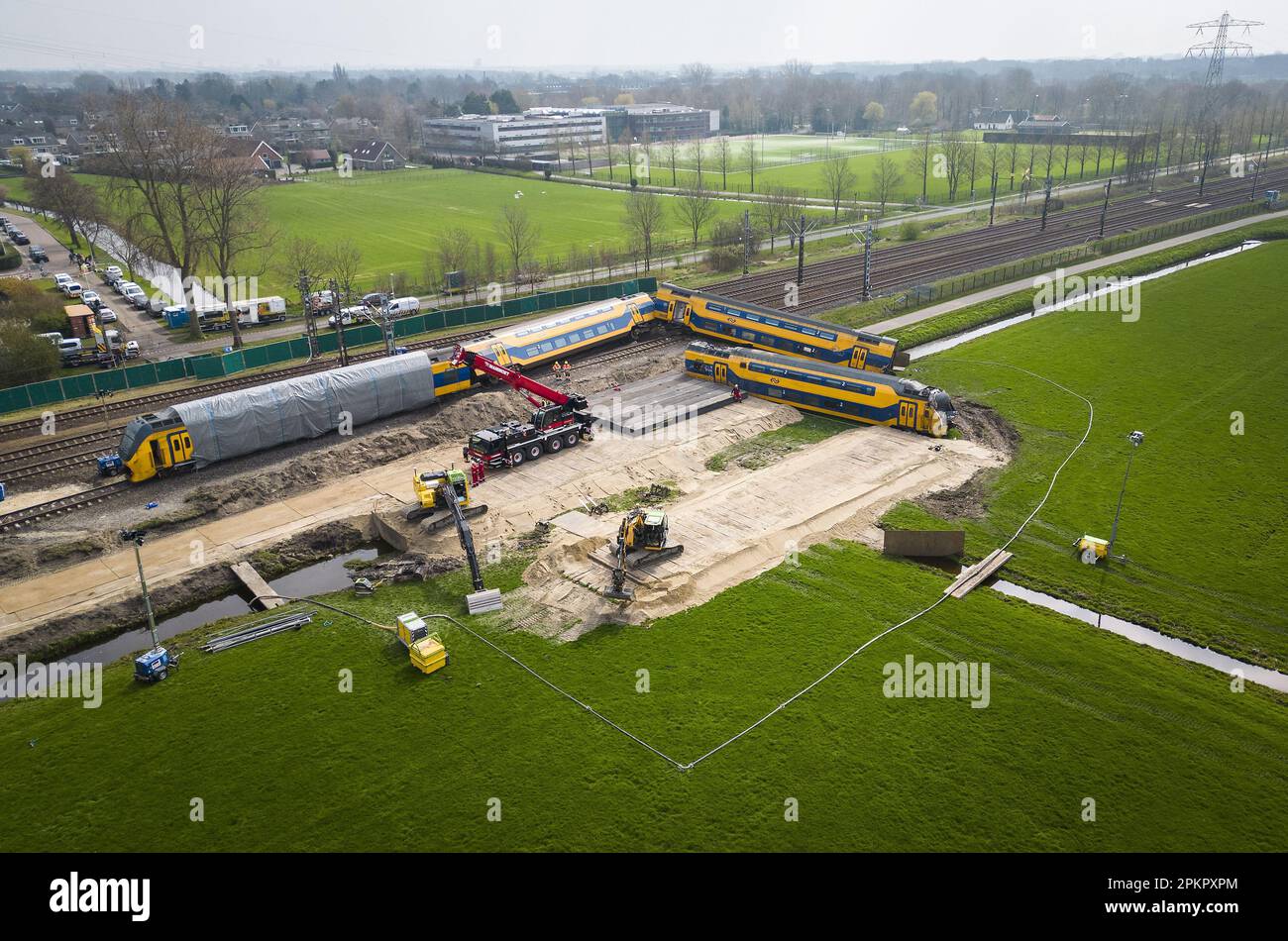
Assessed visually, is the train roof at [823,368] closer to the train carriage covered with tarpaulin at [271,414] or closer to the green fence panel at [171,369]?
the train carriage covered with tarpaulin at [271,414]

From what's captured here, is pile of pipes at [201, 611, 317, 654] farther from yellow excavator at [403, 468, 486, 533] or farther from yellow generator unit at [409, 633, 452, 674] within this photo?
yellow excavator at [403, 468, 486, 533]

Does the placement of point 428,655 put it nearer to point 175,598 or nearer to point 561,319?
point 175,598

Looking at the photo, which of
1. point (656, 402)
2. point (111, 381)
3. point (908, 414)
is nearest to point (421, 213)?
point (111, 381)

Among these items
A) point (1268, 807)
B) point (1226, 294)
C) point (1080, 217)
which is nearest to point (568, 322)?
point (1268, 807)

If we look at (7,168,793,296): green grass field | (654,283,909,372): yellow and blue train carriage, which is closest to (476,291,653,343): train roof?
(654,283,909,372): yellow and blue train carriage

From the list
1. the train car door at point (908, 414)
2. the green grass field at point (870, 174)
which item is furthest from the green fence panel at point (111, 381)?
the green grass field at point (870, 174)
